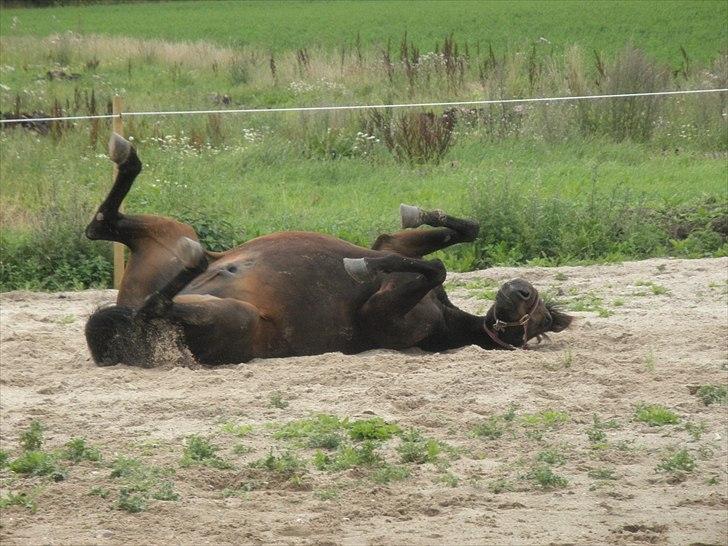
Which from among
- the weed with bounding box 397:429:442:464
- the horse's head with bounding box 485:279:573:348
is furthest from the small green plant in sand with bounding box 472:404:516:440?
the horse's head with bounding box 485:279:573:348

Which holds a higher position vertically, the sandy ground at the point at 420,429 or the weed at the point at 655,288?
the sandy ground at the point at 420,429

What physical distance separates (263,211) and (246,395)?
6.26m

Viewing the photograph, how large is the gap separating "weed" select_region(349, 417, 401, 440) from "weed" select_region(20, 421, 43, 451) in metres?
1.42

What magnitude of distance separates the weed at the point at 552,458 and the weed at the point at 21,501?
6.96 ft

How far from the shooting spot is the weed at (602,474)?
4.68 meters

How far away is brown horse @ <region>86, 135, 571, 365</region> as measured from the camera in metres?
6.12

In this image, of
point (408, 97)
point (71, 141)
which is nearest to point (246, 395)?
point (71, 141)

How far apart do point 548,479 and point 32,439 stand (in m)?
2.28

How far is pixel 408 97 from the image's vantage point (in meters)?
17.8

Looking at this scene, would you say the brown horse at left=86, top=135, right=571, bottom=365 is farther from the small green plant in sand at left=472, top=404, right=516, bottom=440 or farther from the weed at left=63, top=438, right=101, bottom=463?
the small green plant in sand at left=472, top=404, right=516, bottom=440

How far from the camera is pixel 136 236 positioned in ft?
21.8

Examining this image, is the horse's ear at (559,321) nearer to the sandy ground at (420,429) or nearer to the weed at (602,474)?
the sandy ground at (420,429)

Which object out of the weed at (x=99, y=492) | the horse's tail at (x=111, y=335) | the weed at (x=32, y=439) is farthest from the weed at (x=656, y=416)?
the weed at (x=32, y=439)

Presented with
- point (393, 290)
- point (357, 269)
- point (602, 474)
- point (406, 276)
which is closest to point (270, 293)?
point (357, 269)
